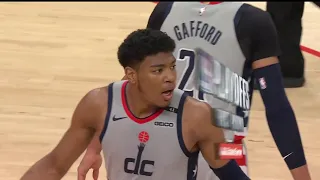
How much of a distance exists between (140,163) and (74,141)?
175 mm

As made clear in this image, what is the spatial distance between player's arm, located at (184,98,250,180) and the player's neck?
9 cm

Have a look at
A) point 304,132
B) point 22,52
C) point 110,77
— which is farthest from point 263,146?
point 22,52

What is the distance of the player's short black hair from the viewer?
5.19 ft

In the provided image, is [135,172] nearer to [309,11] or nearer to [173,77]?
[173,77]

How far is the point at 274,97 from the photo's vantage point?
1.78 m

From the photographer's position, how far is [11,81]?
369 cm

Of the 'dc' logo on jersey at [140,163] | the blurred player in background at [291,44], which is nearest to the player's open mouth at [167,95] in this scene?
the 'dc' logo on jersey at [140,163]

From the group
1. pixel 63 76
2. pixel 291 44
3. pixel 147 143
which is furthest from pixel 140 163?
pixel 63 76

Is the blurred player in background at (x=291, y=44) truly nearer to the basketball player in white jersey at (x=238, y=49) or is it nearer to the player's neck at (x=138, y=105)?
the basketball player in white jersey at (x=238, y=49)

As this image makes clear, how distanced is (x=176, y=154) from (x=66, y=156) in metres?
0.28

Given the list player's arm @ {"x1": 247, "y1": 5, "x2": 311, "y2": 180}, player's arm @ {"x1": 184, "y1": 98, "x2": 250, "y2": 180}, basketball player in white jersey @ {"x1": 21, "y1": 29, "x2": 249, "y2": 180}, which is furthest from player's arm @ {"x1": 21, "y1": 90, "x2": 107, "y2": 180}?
player's arm @ {"x1": 247, "y1": 5, "x2": 311, "y2": 180}

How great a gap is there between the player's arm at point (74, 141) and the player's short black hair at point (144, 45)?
0.16 metres

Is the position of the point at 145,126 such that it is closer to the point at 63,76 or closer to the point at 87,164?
the point at 87,164

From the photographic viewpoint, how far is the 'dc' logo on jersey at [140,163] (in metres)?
1.67
